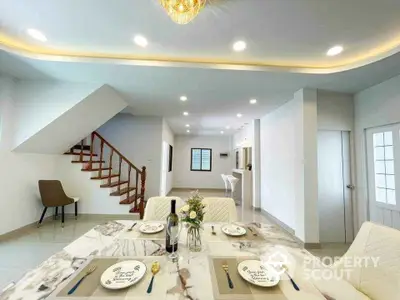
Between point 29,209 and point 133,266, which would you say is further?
point 29,209

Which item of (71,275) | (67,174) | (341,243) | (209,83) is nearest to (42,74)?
(67,174)

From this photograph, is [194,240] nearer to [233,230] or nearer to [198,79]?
[233,230]

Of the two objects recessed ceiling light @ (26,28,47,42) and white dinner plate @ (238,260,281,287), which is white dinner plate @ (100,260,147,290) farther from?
recessed ceiling light @ (26,28,47,42)

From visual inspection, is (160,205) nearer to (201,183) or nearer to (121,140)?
(121,140)

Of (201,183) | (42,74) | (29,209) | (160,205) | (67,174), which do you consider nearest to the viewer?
(160,205)

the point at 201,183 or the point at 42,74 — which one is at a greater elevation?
the point at 42,74

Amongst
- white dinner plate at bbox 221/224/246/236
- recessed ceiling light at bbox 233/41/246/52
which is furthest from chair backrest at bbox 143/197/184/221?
recessed ceiling light at bbox 233/41/246/52

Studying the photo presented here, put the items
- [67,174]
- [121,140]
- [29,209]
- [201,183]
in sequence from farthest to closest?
1. [201,183]
2. [121,140]
3. [67,174]
4. [29,209]

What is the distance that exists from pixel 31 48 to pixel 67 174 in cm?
294

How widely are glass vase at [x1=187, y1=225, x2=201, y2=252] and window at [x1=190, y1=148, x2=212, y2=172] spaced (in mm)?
9164

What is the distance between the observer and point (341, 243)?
147 inches

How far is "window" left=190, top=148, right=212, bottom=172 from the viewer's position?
10562 millimetres

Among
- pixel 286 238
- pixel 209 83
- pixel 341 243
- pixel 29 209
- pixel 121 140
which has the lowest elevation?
pixel 341 243

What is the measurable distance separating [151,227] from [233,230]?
69 centimetres
